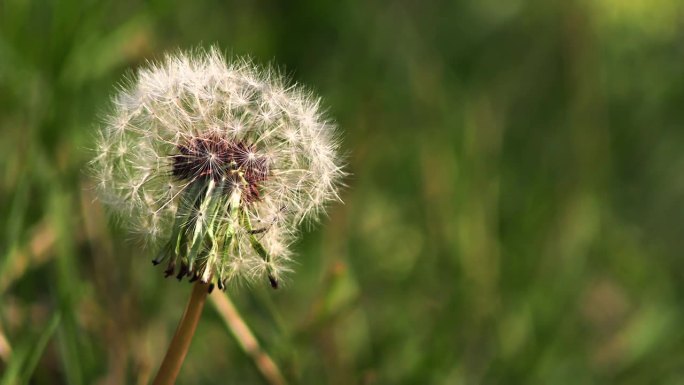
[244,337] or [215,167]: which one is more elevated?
[244,337]

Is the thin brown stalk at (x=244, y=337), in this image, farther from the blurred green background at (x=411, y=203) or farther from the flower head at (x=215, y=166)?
the flower head at (x=215, y=166)

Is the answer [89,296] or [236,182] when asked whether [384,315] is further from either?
[236,182]

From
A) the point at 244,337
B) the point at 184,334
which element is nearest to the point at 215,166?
the point at 184,334

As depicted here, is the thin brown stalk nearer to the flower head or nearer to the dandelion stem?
the flower head

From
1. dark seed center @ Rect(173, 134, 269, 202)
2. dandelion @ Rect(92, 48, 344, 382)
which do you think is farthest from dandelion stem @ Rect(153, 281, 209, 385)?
dark seed center @ Rect(173, 134, 269, 202)

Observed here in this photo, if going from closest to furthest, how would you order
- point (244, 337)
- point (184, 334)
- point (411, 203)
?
point (184, 334) < point (244, 337) < point (411, 203)

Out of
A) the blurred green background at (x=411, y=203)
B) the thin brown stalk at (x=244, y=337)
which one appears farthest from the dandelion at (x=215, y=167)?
the thin brown stalk at (x=244, y=337)

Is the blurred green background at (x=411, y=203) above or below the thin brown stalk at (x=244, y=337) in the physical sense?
above

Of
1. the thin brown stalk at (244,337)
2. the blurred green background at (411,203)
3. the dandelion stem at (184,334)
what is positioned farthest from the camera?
the blurred green background at (411,203)

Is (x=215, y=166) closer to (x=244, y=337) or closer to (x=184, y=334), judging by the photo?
(x=184, y=334)
